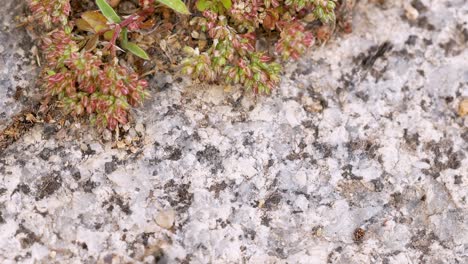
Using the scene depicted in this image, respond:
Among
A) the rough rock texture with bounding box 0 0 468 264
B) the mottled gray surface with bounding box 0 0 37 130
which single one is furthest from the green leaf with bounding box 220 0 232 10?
the mottled gray surface with bounding box 0 0 37 130

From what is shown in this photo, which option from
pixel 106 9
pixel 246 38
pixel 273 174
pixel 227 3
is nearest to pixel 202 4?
pixel 227 3

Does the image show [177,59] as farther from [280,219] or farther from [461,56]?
[461,56]

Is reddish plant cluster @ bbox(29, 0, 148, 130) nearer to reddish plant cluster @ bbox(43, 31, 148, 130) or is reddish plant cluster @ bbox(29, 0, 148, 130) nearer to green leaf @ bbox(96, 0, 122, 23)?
reddish plant cluster @ bbox(43, 31, 148, 130)

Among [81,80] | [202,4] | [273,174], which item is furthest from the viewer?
[202,4]

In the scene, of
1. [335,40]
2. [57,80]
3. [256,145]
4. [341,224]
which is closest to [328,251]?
[341,224]

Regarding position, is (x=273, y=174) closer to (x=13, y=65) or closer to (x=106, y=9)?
(x=106, y=9)

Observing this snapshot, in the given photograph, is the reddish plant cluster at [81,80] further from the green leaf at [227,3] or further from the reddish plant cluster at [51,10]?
the green leaf at [227,3]
